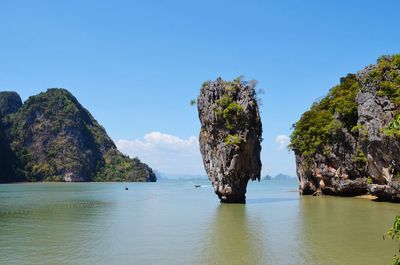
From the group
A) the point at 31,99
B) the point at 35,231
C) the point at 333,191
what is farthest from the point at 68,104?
the point at 35,231

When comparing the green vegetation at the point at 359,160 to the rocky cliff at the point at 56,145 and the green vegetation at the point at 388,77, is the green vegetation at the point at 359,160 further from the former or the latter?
the rocky cliff at the point at 56,145

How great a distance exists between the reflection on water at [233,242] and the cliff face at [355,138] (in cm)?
1169

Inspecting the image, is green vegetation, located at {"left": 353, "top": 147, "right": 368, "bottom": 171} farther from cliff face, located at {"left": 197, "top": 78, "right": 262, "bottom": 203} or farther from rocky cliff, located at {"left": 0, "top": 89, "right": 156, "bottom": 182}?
rocky cliff, located at {"left": 0, "top": 89, "right": 156, "bottom": 182}

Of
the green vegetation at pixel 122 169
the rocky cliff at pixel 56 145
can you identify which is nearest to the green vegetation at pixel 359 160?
the rocky cliff at pixel 56 145

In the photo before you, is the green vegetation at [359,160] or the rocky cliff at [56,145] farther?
the rocky cliff at [56,145]

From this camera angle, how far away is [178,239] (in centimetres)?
2039

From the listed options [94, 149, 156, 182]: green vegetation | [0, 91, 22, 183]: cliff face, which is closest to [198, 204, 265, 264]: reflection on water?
[0, 91, 22, 183]: cliff face

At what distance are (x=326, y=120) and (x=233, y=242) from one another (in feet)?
114

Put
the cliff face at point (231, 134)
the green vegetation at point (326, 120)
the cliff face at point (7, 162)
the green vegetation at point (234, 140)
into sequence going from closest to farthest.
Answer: the green vegetation at point (234, 140) → the cliff face at point (231, 134) → the green vegetation at point (326, 120) → the cliff face at point (7, 162)

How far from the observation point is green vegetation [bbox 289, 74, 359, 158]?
4730cm

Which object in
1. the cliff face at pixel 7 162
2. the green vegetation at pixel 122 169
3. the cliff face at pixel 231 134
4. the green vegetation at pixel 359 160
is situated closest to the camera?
the cliff face at pixel 231 134

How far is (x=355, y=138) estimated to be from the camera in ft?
153

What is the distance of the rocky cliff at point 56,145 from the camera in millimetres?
154763

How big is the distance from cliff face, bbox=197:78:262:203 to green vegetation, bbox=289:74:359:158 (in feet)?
40.7
